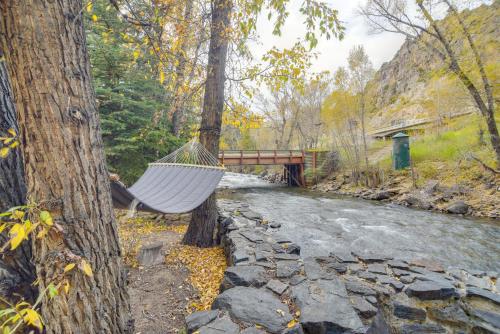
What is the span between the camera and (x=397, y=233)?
4.40 m

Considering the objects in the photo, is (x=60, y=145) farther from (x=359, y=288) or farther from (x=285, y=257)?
(x=359, y=288)

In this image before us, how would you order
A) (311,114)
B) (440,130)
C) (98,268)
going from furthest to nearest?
(311,114), (440,130), (98,268)

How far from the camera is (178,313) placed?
184 cm

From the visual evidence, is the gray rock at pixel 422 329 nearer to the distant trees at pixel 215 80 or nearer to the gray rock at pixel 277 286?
the gray rock at pixel 277 286

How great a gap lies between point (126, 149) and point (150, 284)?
3454 millimetres

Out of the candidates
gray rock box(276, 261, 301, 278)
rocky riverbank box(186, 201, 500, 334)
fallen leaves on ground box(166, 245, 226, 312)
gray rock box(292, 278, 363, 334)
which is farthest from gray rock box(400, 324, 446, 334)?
fallen leaves on ground box(166, 245, 226, 312)

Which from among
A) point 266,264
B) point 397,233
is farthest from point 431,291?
point 397,233

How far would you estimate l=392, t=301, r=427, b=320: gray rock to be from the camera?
5.84ft

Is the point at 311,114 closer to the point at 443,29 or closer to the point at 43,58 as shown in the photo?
the point at 443,29

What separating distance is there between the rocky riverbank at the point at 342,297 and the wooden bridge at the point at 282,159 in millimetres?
8811

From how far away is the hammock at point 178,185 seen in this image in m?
1.89

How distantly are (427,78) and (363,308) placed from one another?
27.1 feet

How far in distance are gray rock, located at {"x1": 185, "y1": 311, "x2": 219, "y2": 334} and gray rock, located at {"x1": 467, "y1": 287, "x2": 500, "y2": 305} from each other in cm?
200

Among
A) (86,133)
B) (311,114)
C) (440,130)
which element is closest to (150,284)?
(86,133)
